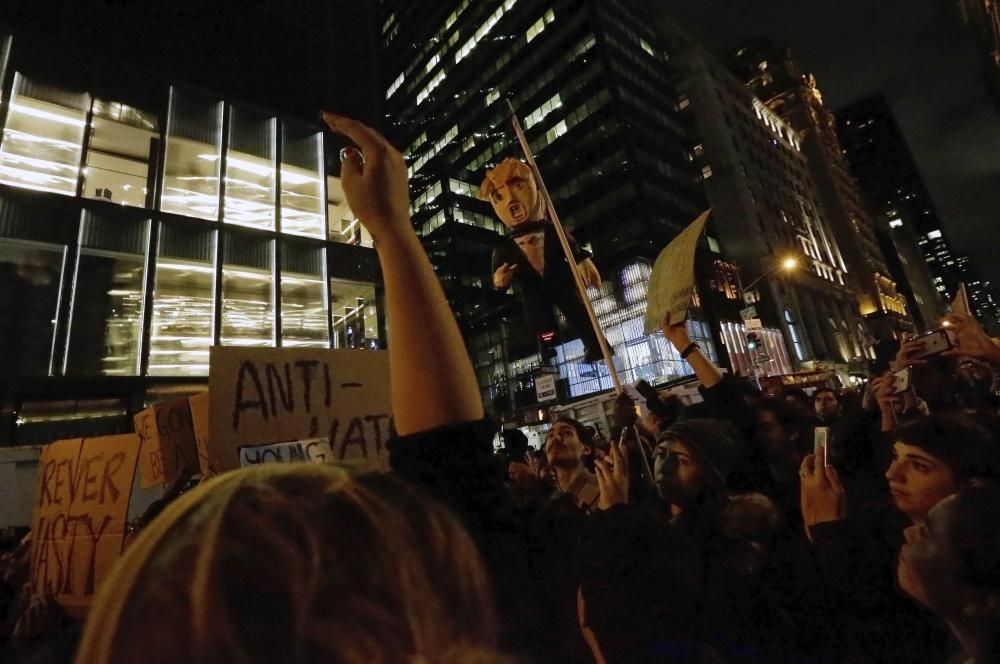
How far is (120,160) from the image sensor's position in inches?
610

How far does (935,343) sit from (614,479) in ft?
9.47

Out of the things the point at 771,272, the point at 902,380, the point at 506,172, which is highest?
the point at 771,272

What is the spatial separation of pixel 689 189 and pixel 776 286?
12957mm

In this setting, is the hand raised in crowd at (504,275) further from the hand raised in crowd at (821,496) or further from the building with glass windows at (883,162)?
the building with glass windows at (883,162)

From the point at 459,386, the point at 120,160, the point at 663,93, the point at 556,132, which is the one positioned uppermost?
the point at 663,93

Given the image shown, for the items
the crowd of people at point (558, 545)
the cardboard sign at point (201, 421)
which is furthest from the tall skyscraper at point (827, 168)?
the cardboard sign at point (201, 421)

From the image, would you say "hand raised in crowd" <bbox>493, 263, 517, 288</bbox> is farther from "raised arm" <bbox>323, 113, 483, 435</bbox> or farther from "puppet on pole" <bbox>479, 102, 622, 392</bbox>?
"raised arm" <bbox>323, 113, 483, 435</bbox>

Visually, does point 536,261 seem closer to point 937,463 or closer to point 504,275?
point 504,275

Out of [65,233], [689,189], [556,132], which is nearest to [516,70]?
[556,132]

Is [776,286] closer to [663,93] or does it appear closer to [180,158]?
[663,93]

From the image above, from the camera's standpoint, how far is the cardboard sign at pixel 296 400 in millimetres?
2762

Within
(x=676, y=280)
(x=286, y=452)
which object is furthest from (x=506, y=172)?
(x=286, y=452)

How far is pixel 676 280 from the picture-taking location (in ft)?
10.0

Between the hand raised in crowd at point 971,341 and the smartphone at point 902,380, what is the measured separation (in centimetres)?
65
